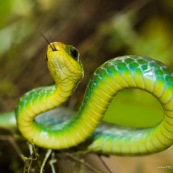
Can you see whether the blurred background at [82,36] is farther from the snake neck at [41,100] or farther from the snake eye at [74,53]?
the snake eye at [74,53]

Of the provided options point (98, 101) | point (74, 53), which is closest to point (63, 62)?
point (74, 53)

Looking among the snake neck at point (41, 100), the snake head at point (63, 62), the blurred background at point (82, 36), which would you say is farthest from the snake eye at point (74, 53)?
the blurred background at point (82, 36)

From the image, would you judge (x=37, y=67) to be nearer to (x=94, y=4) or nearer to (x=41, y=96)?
(x=94, y=4)

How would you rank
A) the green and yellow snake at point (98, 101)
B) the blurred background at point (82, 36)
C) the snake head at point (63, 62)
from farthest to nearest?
the blurred background at point (82, 36)
the snake head at point (63, 62)
the green and yellow snake at point (98, 101)

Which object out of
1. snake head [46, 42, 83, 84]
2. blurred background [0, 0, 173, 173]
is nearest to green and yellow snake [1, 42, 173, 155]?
snake head [46, 42, 83, 84]

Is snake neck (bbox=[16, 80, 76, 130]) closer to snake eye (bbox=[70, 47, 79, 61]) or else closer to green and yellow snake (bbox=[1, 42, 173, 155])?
green and yellow snake (bbox=[1, 42, 173, 155])

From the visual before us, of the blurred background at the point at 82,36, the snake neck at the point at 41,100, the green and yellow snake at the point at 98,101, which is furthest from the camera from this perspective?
the blurred background at the point at 82,36

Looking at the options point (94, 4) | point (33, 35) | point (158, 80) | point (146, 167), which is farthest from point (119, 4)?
point (158, 80)
